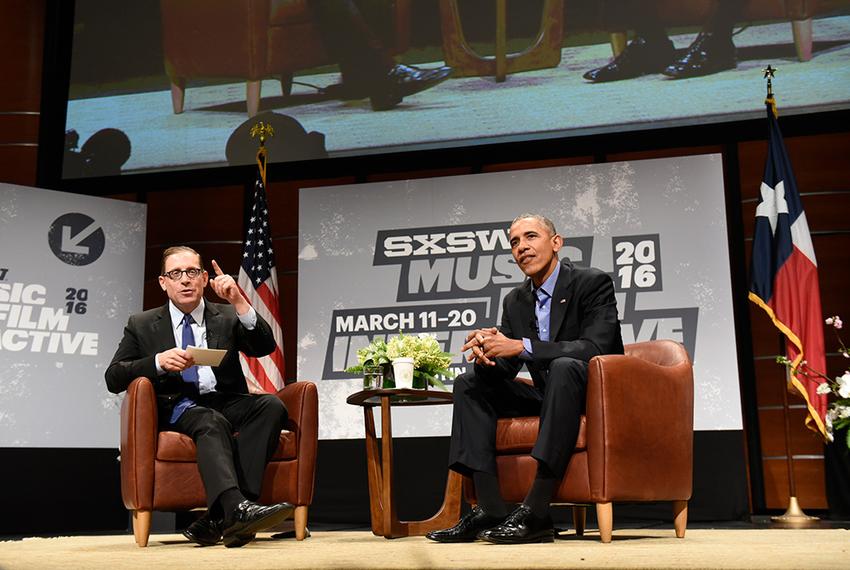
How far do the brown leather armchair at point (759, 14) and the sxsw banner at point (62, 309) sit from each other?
318 cm

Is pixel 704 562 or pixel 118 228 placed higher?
pixel 118 228

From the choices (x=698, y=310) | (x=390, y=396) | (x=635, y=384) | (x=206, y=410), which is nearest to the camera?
(x=635, y=384)

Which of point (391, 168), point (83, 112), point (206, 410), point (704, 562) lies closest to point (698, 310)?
point (391, 168)

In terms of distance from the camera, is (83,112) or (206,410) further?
(83,112)

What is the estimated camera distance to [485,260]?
5340 millimetres

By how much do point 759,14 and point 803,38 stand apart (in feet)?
0.91

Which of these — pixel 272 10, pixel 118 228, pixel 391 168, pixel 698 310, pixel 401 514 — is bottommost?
pixel 401 514

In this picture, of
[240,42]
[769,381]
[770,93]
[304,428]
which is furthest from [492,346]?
[240,42]

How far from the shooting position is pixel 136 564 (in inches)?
86.2

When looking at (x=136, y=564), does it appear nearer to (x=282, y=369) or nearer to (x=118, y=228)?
(x=282, y=369)

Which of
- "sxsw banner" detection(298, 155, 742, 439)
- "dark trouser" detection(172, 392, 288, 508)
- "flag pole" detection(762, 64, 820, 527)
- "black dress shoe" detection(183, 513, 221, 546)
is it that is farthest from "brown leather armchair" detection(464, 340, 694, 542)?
"sxsw banner" detection(298, 155, 742, 439)

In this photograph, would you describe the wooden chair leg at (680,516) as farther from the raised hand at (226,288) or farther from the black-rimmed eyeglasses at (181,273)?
the black-rimmed eyeglasses at (181,273)

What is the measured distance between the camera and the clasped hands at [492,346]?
3.02 metres

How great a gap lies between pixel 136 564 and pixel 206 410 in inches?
43.2
